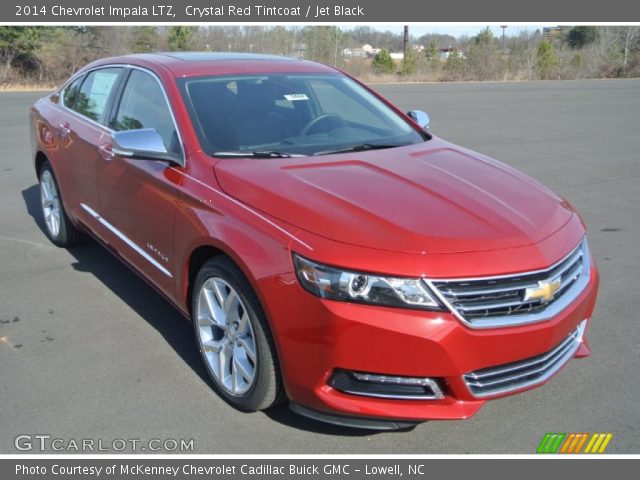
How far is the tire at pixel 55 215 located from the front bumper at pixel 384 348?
3.43 meters

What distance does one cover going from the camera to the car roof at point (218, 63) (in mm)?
4273

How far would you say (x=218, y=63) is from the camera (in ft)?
14.5

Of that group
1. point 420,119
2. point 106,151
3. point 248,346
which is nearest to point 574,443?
point 248,346

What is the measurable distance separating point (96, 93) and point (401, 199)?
3.01 metres

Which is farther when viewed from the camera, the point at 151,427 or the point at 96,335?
the point at 96,335

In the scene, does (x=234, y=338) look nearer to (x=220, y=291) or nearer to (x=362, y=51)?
(x=220, y=291)

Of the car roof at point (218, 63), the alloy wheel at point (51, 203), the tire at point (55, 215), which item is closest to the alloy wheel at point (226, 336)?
the car roof at point (218, 63)

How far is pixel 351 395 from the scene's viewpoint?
2836mm

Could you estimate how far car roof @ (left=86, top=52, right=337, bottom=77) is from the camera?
4273 mm

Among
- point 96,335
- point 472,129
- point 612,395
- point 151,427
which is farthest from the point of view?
point 472,129

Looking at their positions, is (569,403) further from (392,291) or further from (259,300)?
(259,300)

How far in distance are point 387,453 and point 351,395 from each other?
0.43 metres

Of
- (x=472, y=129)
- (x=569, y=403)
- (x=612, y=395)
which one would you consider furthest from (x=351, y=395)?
(x=472, y=129)

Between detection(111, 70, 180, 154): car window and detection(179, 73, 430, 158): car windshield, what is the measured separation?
165 mm
